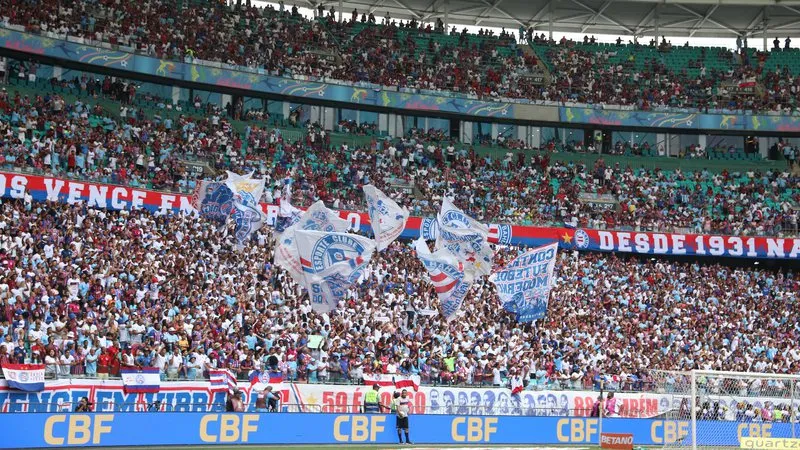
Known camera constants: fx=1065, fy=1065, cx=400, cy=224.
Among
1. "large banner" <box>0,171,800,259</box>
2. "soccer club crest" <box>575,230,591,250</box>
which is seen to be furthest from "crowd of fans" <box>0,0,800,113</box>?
"soccer club crest" <box>575,230,591,250</box>

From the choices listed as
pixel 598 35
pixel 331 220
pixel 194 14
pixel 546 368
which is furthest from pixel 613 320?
pixel 598 35

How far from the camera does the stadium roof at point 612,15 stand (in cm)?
6059

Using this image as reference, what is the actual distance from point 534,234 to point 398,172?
682 cm

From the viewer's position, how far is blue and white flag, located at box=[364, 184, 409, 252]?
31.7 meters

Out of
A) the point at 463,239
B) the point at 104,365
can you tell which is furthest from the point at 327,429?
the point at 463,239

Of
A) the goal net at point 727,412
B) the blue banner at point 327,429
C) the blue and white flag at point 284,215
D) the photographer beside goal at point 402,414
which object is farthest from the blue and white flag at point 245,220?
the goal net at point 727,412

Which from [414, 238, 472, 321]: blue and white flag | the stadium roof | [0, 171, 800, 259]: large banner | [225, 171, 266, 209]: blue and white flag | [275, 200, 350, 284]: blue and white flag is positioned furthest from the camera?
the stadium roof

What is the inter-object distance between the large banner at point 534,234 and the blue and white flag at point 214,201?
1570 millimetres

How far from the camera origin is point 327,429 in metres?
26.1

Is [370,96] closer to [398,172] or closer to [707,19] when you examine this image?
[398,172]

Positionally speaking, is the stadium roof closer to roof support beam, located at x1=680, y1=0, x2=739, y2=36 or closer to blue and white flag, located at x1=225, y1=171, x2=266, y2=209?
roof support beam, located at x1=680, y1=0, x2=739, y2=36

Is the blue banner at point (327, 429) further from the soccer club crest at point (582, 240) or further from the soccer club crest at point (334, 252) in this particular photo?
the soccer club crest at point (582, 240)

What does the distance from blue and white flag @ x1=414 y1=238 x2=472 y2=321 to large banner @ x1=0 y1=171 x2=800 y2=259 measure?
8.33 meters

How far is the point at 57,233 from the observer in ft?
102
